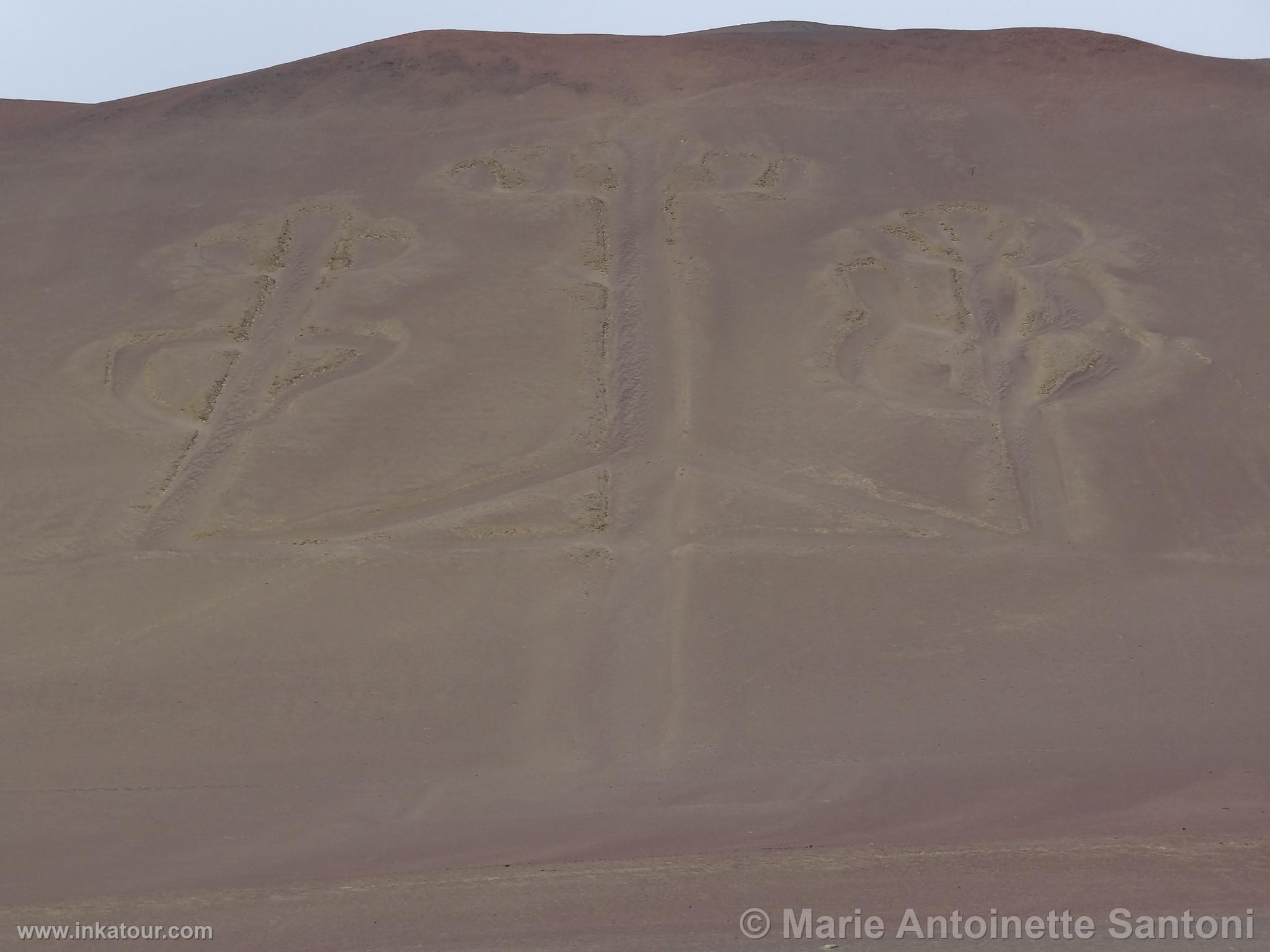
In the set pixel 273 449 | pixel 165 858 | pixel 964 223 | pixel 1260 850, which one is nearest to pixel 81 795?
pixel 165 858

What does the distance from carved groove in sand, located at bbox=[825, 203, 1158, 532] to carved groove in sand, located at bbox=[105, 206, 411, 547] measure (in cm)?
390

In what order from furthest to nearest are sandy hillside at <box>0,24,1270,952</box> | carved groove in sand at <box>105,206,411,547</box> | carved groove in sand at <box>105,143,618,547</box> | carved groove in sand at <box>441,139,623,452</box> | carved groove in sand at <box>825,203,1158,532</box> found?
carved groove in sand at <box>441,139,623,452</box>
carved groove in sand at <box>825,203,1158,532</box>
carved groove in sand at <box>105,206,411,547</box>
carved groove in sand at <box>105,143,618,547</box>
sandy hillside at <box>0,24,1270,952</box>

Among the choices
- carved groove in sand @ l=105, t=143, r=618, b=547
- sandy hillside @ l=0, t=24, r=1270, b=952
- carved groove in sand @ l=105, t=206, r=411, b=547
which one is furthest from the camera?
carved groove in sand @ l=105, t=206, r=411, b=547

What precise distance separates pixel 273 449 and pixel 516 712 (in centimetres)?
331

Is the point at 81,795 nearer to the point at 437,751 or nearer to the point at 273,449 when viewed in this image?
the point at 437,751

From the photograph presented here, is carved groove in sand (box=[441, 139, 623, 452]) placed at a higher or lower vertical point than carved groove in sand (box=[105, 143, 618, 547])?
higher

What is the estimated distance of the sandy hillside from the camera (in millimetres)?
5758

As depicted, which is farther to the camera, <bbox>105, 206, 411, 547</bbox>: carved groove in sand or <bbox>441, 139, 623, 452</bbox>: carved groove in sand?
<bbox>441, 139, 623, 452</bbox>: carved groove in sand

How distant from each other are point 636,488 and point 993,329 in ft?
11.3

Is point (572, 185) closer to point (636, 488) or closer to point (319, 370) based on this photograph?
point (319, 370)

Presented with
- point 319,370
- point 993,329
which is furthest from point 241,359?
point 993,329

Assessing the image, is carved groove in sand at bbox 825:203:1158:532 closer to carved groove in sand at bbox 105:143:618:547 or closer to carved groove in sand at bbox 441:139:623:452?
carved groove in sand at bbox 441:139:623:452

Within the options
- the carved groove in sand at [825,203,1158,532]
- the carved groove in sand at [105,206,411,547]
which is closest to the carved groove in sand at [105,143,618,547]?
the carved groove in sand at [105,206,411,547]

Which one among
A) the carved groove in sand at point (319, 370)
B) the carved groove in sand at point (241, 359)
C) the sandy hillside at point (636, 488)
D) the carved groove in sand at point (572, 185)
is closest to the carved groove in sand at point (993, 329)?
the sandy hillside at point (636, 488)
